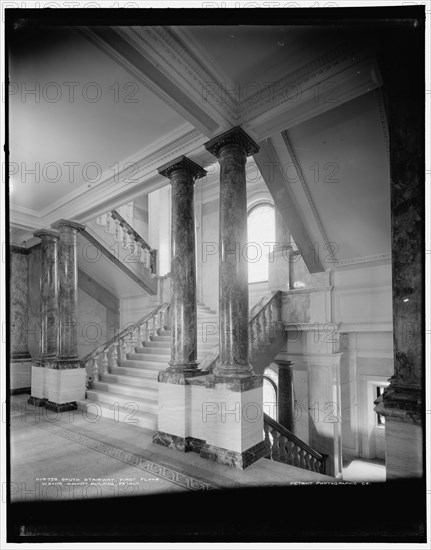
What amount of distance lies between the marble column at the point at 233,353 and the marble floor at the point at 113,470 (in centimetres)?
22

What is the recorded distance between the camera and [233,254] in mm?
3889

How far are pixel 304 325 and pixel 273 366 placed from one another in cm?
194

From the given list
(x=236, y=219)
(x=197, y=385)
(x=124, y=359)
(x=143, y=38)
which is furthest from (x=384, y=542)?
(x=124, y=359)

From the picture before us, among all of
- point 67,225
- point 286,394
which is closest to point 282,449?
point 286,394

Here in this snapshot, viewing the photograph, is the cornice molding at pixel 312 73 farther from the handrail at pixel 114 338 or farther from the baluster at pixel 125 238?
the baluster at pixel 125 238

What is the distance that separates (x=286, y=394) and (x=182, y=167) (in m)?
5.75

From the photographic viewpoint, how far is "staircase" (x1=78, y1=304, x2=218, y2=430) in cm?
552

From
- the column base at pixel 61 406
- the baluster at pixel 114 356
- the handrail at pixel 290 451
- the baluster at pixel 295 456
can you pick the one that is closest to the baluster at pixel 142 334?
the baluster at pixel 114 356

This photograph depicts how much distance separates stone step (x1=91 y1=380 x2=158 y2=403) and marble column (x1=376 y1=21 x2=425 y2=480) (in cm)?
418

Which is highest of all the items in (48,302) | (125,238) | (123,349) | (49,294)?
(125,238)

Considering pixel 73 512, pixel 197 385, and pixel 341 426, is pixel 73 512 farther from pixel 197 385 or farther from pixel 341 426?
pixel 341 426

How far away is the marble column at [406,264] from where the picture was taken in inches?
88.4

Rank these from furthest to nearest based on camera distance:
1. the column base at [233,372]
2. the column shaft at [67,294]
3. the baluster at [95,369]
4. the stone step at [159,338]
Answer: the stone step at [159,338] < the baluster at [95,369] < the column shaft at [67,294] < the column base at [233,372]

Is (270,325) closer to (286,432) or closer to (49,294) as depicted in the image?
(286,432)
